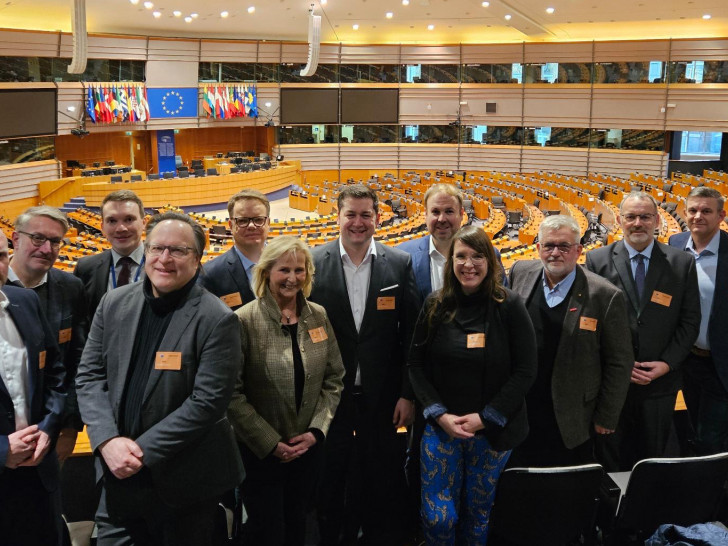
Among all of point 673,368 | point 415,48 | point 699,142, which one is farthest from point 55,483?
point 699,142

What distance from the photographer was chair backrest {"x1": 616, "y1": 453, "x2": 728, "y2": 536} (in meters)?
2.96

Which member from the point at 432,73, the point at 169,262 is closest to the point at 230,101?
the point at 432,73

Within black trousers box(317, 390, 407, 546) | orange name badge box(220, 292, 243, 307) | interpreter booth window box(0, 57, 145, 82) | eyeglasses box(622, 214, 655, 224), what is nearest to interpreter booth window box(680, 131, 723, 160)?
interpreter booth window box(0, 57, 145, 82)

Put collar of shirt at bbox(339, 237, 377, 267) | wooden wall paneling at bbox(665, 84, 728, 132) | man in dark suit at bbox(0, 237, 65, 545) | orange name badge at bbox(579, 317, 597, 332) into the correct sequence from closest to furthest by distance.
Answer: man in dark suit at bbox(0, 237, 65, 545) < orange name badge at bbox(579, 317, 597, 332) < collar of shirt at bbox(339, 237, 377, 267) < wooden wall paneling at bbox(665, 84, 728, 132)

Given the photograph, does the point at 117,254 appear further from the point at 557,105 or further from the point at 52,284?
the point at 557,105

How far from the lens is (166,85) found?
24141 mm

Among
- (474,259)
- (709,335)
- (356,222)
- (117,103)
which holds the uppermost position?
(117,103)

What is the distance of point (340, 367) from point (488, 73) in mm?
25323

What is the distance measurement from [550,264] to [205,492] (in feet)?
6.28

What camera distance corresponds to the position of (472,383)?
10.0 feet

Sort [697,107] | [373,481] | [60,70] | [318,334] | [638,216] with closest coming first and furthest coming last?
1. [318,334]
2. [373,481]
3. [638,216]
4. [60,70]
5. [697,107]

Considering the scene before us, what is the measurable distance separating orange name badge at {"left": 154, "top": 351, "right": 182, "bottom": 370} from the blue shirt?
2981 mm

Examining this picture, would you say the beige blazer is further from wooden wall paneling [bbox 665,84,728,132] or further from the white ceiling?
wooden wall paneling [bbox 665,84,728,132]

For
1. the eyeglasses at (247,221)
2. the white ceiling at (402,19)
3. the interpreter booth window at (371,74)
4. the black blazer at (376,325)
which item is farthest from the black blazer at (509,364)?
the interpreter booth window at (371,74)
